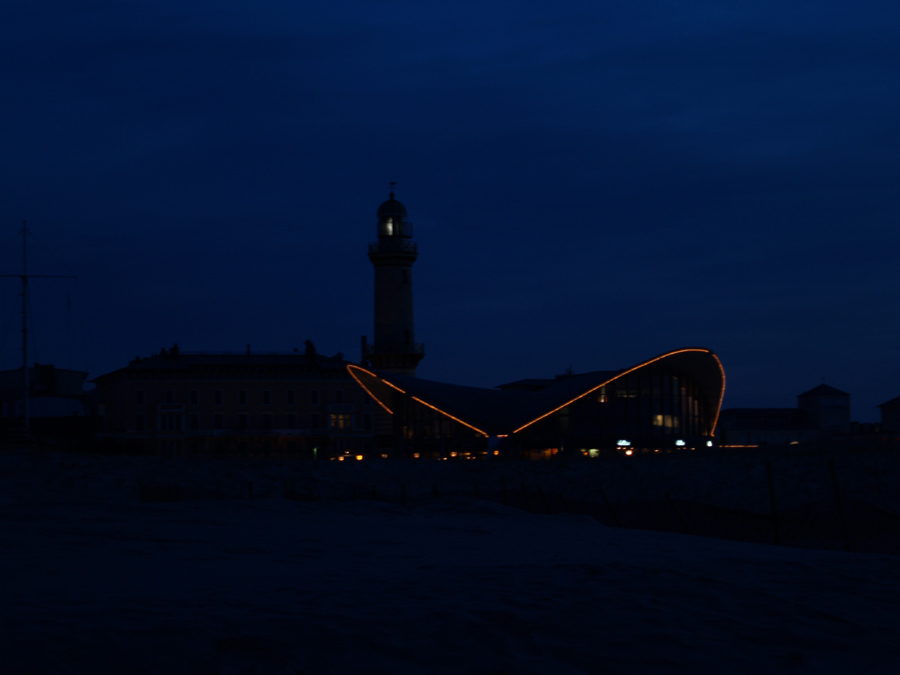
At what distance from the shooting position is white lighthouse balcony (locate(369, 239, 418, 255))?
228ft

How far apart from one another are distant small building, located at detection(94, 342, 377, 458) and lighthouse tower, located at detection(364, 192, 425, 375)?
5.31 m

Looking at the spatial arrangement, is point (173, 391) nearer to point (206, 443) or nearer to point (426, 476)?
point (206, 443)

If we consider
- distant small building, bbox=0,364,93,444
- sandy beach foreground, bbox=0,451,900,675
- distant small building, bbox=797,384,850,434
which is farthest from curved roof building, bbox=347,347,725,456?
sandy beach foreground, bbox=0,451,900,675

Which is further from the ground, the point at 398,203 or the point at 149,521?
the point at 398,203

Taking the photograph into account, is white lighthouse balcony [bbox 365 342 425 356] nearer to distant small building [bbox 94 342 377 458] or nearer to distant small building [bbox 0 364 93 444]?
distant small building [bbox 94 342 377 458]

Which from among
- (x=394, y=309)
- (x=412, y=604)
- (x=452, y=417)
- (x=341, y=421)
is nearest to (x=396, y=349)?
(x=394, y=309)

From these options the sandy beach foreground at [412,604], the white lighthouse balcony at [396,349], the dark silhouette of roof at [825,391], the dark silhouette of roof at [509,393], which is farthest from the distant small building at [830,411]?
the sandy beach foreground at [412,604]

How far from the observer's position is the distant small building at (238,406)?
6981 centimetres

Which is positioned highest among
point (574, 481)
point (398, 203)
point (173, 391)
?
point (398, 203)

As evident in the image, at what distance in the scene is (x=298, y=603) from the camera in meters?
7.75

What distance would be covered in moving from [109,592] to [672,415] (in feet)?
171

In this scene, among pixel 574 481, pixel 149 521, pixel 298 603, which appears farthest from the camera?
pixel 574 481

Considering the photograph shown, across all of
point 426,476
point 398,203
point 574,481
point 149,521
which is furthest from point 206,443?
point 149,521

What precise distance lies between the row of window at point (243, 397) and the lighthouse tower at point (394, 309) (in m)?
5.24
